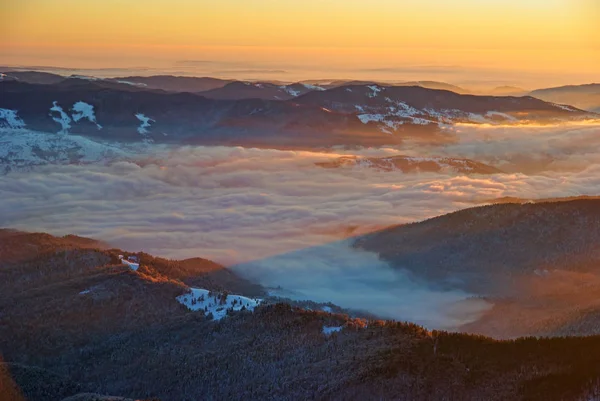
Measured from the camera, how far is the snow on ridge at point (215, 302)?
4323cm

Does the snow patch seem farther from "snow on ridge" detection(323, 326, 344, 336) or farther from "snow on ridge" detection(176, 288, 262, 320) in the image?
"snow on ridge" detection(323, 326, 344, 336)

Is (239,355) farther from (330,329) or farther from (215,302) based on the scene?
(215,302)

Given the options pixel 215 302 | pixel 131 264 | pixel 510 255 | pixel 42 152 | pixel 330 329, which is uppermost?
pixel 330 329

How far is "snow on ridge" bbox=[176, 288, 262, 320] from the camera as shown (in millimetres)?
43231

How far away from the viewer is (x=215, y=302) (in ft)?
148

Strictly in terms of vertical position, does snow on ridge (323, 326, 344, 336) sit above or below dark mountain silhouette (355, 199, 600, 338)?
above

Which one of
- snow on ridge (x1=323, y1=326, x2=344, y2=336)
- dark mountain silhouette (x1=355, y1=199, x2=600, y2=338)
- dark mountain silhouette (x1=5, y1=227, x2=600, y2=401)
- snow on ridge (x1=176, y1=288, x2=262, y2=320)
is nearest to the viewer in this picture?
dark mountain silhouette (x1=5, y1=227, x2=600, y2=401)

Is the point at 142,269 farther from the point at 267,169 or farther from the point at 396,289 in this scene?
the point at 267,169

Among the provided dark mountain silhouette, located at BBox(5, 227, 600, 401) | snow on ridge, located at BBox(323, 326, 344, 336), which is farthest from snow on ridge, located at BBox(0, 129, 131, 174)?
snow on ridge, located at BBox(323, 326, 344, 336)

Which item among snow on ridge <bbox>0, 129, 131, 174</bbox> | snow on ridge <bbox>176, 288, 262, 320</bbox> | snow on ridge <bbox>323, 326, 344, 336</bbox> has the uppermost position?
snow on ridge <bbox>323, 326, 344, 336</bbox>

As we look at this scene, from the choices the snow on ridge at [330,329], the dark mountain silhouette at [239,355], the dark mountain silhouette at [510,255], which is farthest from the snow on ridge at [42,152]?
the snow on ridge at [330,329]

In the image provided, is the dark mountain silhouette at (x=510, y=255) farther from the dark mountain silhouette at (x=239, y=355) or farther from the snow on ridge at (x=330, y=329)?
the dark mountain silhouette at (x=239, y=355)

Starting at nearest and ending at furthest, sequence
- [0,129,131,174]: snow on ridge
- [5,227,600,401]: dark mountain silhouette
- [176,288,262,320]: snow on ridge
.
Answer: [5,227,600,401]: dark mountain silhouette < [176,288,262,320]: snow on ridge < [0,129,131,174]: snow on ridge

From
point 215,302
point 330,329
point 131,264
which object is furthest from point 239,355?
point 131,264
